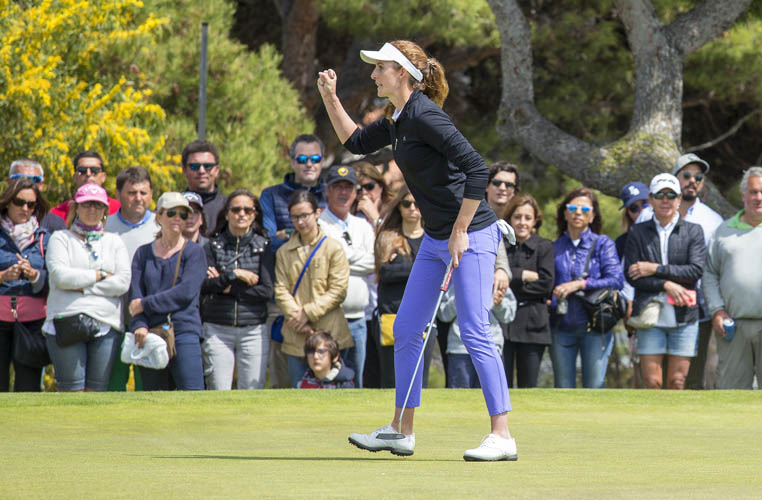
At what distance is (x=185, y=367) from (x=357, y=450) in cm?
298

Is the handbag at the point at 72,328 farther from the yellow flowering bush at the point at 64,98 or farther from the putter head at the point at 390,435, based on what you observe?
the yellow flowering bush at the point at 64,98

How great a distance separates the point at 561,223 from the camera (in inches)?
359

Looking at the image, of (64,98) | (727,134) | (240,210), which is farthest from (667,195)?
(727,134)

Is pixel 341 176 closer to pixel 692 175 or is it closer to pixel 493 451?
pixel 692 175

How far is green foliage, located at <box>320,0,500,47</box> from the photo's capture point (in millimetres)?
14133

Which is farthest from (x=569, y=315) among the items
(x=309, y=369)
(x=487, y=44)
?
(x=487, y=44)

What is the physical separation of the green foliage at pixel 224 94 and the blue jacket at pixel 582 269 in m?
5.43

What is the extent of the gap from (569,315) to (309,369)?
1.96 meters

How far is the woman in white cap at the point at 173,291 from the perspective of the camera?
7812 mm

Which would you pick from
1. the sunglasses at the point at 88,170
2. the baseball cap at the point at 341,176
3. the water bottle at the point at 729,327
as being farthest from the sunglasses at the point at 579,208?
the sunglasses at the point at 88,170

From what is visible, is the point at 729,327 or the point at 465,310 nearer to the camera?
the point at 465,310

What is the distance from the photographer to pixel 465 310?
5137 millimetres

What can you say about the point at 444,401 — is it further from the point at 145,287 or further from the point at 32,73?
the point at 32,73

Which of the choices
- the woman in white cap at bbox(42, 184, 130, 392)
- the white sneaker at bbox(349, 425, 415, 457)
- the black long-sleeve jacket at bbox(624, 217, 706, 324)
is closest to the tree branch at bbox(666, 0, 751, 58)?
the black long-sleeve jacket at bbox(624, 217, 706, 324)
